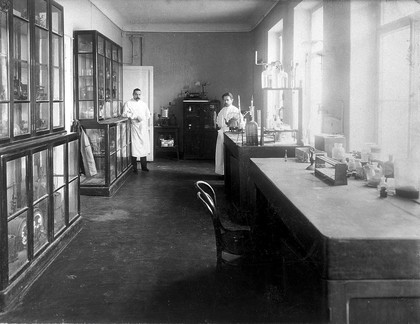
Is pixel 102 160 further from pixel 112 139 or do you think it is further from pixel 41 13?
pixel 41 13

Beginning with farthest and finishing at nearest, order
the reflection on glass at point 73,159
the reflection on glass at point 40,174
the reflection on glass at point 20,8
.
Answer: the reflection on glass at point 73,159 < the reflection on glass at point 40,174 < the reflection on glass at point 20,8

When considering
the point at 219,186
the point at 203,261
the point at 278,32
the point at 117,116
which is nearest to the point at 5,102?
the point at 203,261

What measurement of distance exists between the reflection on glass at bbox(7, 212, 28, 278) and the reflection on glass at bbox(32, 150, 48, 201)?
0.35 metres

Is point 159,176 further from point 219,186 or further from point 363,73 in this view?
point 363,73

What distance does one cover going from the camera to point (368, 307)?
2.05m

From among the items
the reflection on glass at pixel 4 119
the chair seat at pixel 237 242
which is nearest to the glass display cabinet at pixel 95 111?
the reflection on glass at pixel 4 119

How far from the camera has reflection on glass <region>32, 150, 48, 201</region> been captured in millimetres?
3951

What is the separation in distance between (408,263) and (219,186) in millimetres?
6130

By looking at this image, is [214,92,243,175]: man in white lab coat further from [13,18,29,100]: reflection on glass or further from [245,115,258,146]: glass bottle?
[13,18,29,100]: reflection on glass

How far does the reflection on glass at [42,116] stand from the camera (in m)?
4.18

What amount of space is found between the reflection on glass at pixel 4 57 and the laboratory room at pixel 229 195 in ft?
0.04

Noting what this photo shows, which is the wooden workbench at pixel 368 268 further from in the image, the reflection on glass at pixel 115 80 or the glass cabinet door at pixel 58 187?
the reflection on glass at pixel 115 80

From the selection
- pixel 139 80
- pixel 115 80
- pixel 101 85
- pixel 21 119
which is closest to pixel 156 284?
pixel 21 119

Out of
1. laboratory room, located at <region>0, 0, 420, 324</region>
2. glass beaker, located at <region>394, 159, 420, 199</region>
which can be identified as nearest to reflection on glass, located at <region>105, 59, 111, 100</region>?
laboratory room, located at <region>0, 0, 420, 324</region>
